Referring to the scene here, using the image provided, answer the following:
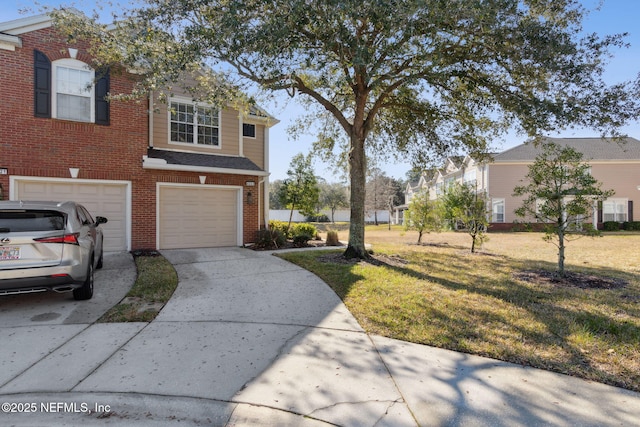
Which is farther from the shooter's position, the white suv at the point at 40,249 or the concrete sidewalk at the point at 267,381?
the white suv at the point at 40,249

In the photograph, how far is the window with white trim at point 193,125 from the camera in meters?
12.1

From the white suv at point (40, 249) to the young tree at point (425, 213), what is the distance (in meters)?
13.6

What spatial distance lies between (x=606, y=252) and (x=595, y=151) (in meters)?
20.3

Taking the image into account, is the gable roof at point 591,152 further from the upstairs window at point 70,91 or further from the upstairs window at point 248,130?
the upstairs window at point 70,91

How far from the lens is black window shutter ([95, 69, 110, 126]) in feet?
32.8

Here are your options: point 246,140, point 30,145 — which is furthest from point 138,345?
point 246,140

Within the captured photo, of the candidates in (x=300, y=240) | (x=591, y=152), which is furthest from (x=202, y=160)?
(x=591, y=152)

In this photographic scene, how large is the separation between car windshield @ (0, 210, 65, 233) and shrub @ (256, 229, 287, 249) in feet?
23.1

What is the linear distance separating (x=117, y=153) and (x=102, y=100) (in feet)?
5.14

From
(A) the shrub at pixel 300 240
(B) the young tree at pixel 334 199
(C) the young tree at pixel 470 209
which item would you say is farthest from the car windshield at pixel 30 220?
(B) the young tree at pixel 334 199

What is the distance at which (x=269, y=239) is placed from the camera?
12.2 m

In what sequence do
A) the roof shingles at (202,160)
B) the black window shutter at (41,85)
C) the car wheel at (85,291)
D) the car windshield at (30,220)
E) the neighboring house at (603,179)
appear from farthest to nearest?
the neighboring house at (603,179) → the roof shingles at (202,160) → the black window shutter at (41,85) → the car wheel at (85,291) → the car windshield at (30,220)

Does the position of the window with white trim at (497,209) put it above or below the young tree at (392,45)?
below

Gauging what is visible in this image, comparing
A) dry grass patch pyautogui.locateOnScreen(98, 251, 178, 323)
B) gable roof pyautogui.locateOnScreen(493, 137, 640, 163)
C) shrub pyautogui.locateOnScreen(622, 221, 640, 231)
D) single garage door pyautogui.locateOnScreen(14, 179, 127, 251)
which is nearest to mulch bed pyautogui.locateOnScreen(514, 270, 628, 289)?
dry grass patch pyautogui.locateOnScreen(98, 251, 178, 323)
